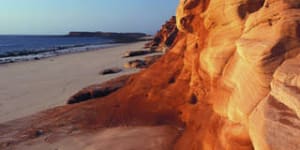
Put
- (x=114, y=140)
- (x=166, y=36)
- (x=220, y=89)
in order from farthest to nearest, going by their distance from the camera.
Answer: (x=166, y=36) < (x=114, y=140) < (x=220, y=89)

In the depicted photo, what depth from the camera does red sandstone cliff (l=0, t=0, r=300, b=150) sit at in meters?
4.19

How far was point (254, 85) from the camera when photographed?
15.9ft

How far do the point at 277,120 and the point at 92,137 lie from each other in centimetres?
530

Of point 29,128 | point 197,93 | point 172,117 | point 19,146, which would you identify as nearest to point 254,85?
point 197,93

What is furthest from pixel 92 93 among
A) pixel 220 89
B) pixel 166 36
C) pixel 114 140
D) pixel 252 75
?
A: pixel 166 36

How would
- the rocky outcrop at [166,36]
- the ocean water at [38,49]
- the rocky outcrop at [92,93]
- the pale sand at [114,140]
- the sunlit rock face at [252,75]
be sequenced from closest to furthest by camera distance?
the sunlit rock face at [252,75], the pale sand at [114,140], the rocky outcrop at [92,93], the rocky outcrop at [166,36], the ocean water at [38,49]

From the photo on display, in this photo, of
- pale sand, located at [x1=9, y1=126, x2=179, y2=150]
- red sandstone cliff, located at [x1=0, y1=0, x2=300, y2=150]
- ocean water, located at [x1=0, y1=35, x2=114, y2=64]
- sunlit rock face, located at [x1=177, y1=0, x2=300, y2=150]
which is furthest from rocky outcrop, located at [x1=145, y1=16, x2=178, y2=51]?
sunlit rock face, located at [x1=177, y1=0, x2=300, y2=150]

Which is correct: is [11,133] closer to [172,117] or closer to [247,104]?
[172,117]

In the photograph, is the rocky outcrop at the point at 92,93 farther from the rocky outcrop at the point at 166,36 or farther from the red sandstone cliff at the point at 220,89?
the rocky outcrop at the point at 166,36

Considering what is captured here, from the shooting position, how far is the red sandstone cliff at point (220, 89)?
165 inches

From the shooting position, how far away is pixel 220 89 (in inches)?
252

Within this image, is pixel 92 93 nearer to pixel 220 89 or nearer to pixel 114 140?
pixel 114 140

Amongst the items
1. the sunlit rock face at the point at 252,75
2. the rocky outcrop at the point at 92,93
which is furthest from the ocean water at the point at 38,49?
the sunlit rock face at the point at 252,75

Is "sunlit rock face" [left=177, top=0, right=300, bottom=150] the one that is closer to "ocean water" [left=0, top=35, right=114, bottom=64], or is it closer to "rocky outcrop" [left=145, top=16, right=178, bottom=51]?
"rocky outcrop" [left=145, top=16, right=178, bottom=51]
